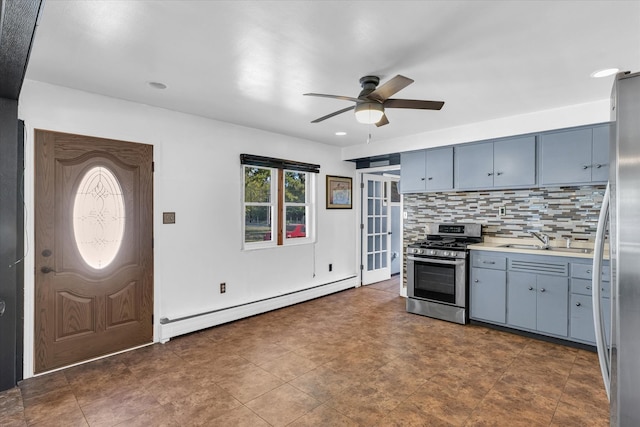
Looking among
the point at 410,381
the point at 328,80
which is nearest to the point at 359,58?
the point at 328,80

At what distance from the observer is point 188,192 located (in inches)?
147

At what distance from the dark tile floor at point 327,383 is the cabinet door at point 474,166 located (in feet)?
5.87

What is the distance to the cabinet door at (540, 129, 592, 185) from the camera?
3.47 meters

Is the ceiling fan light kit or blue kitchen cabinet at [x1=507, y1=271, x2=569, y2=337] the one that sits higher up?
the ceiling fan light kit

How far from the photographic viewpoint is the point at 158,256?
138 inches

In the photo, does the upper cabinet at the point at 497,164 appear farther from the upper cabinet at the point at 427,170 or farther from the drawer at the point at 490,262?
the drawer at the point at 490,262

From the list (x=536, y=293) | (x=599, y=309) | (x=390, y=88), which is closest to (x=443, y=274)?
(x=536, y=293)

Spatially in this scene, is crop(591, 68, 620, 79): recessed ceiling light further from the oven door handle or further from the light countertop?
the oven door handle

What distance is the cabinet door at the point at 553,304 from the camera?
11.2 feet

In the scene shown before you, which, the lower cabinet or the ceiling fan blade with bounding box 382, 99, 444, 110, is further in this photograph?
the lower cabinet

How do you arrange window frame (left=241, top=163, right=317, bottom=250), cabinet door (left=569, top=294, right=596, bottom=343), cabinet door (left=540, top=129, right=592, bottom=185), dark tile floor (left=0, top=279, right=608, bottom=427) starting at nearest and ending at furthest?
1. dark tile floor (left=0, top=279, right=608, bottom=427)
2. cabinet door (left=569, top=294, right=596, bottom=343)
3. cabinet door (left=540, top=129, right=592, bottom=185)
4. window frame (left=241, top=163, right=317, bottom=250)

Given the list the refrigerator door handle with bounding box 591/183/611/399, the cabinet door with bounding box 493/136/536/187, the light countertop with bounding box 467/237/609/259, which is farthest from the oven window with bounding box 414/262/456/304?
the refrigerator door handle with bounding box 591/183/611/399

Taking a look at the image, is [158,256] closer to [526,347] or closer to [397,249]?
[526,347]

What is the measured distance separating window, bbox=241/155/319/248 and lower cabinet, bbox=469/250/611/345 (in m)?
2.45
